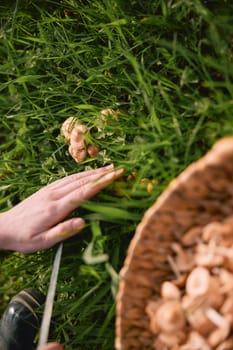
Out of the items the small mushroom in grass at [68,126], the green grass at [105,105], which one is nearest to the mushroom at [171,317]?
the green grass at [105,105]

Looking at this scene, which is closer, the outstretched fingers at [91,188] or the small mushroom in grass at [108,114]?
the outstretched fingers at [91,188]

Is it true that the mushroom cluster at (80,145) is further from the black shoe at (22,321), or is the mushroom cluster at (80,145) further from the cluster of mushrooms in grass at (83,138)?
the black shoe at (22,321)

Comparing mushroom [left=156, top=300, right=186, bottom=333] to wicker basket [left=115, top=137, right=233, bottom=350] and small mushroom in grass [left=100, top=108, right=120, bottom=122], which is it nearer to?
wicker basket [left=115, top=137, right=233, bottom=350]

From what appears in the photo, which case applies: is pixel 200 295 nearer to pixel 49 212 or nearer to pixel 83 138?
pixel 49 212

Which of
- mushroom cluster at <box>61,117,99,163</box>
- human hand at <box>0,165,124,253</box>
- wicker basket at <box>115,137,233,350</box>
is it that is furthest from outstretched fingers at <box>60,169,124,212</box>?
wicker basket at <box>115,137,233,350</box>

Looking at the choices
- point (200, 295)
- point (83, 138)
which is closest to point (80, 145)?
point (83, 138)

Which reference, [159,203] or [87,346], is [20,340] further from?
[159,203]
